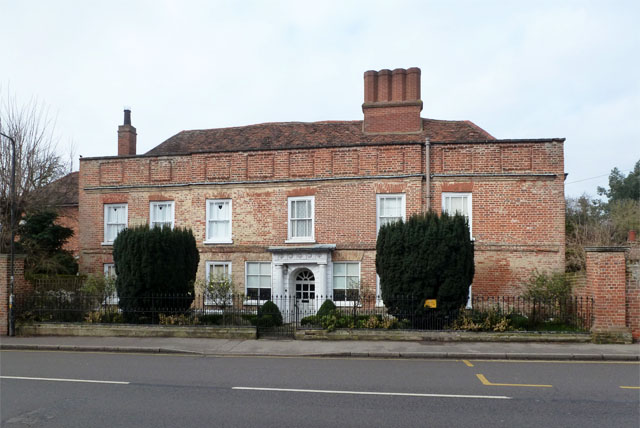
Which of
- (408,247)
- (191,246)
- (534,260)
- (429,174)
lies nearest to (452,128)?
(429,174)

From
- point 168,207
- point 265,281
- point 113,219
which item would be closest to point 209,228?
point 168,207

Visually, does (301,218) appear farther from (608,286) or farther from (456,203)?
(608,286)

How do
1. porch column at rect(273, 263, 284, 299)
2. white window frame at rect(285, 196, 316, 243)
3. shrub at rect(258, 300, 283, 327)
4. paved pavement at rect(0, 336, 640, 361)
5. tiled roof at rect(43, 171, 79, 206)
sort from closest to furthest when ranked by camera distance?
paved pavement at rect(0, 336, 640, 361)
shrub at rect(258, 300, 283, 327)
porch column at rect(273, 263, 284, 299)
white window frame at rect(285, 196, 316, 243)
tiled roof at rect(43, 171, 79, 206)

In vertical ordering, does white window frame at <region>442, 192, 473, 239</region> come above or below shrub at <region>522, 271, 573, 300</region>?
above

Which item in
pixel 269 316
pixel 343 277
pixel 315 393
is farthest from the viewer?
pixel 343 277

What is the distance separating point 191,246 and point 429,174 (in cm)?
940

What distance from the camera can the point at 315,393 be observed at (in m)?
8.16

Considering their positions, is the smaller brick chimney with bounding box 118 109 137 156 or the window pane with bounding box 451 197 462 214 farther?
the smaller brick chimney with bounding box 118 109 137 156

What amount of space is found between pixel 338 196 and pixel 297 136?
16.2 feet

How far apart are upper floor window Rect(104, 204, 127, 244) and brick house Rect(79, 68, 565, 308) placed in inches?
Result: 1.9

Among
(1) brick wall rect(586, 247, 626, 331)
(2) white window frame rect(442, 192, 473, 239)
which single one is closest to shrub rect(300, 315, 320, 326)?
(2) white window frame rect(442, 192, 473, 239)

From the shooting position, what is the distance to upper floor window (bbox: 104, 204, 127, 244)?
22.4 meters

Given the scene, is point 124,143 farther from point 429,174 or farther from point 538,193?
point 538,193

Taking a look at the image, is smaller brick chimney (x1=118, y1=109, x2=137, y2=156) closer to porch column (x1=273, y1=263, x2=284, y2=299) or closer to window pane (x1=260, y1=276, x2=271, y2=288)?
window pane (x1=260, y1=276, x2=271, y2=288)
